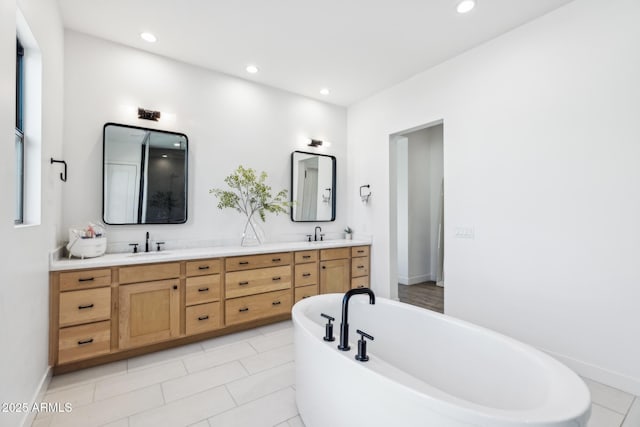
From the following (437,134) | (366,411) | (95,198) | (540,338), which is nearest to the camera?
(366,411)

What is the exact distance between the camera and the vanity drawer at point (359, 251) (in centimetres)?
423

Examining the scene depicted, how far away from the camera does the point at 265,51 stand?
3.24 metres

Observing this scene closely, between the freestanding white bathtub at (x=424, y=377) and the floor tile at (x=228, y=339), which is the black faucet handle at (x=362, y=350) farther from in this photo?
the floor tile at (x=228, y=339)

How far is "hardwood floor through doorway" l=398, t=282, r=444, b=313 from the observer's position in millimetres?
4178

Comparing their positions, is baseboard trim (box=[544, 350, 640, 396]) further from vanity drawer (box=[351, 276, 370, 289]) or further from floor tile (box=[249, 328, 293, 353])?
floor tile (box=[249, 328, 293, 353])

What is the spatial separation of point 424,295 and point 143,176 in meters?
4.22

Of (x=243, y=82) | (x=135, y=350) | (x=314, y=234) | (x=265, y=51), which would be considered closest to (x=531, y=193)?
(x=314, y=234)

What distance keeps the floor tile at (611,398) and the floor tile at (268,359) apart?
2.34 m

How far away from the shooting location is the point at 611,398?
6.95ft

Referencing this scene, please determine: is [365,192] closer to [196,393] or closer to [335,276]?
[335,276]

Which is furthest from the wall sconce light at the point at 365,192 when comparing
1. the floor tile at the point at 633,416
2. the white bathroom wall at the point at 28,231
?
the white bathroom wall at the point at 28,231

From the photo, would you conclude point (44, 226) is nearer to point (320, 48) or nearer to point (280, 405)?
point (280, 405)

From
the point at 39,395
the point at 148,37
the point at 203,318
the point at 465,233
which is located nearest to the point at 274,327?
the point at 203,318

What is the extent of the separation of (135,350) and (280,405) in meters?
1.56
